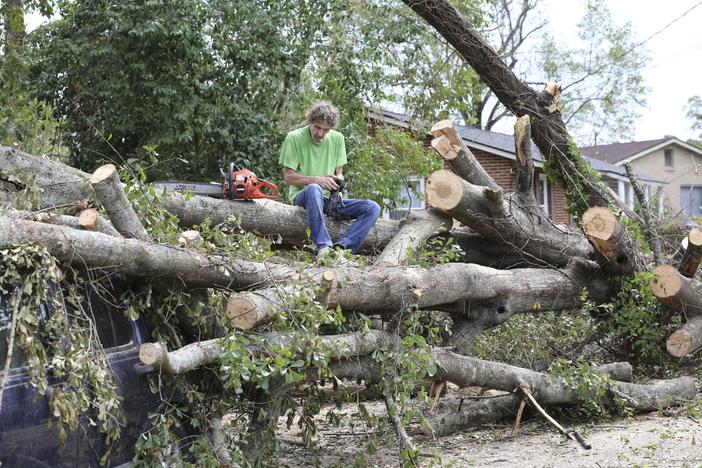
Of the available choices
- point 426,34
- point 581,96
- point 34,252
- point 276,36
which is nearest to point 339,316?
point 34,252

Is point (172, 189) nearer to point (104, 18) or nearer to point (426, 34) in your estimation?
point (104, 18)

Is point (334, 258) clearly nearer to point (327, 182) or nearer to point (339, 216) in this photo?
point (327, 182)

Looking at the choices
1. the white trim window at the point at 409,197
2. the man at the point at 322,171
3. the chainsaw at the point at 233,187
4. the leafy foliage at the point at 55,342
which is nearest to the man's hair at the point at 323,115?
the man at the point at 322,171

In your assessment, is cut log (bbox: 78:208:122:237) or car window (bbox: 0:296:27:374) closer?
car window (bbox: 0:296:27:374)

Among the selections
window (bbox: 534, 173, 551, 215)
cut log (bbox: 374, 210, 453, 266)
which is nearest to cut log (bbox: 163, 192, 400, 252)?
cut log (bbox: 374, 210, 453, 266)

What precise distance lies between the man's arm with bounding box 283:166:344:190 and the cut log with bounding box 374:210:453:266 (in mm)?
719

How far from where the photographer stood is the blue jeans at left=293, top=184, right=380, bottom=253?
7.18 metres

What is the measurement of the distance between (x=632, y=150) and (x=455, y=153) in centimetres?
3104

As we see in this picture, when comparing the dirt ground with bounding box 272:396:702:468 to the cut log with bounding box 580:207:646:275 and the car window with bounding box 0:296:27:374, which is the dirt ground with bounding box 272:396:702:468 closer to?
the cut log with bounding box 580:207:646:275

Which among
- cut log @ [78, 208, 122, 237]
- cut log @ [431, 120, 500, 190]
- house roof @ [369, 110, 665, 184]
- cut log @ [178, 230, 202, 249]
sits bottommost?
cut log @ [178, 230, 202, 249]

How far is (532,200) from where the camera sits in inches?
349

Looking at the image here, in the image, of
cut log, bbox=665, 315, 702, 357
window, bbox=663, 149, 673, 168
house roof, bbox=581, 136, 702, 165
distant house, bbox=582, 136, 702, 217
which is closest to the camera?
cut log, bbox=665, 315, 702, 357

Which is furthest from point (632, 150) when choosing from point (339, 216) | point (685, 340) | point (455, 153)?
point (339, 216)

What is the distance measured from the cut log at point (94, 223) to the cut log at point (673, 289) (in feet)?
17.7
